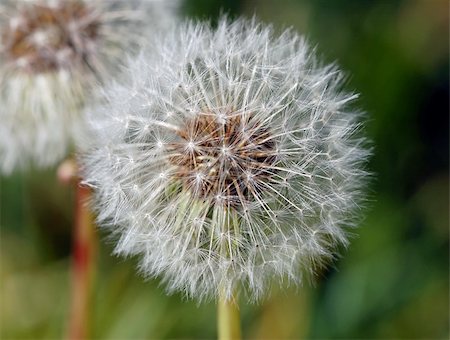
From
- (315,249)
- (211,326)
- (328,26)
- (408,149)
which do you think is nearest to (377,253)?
(408,149)

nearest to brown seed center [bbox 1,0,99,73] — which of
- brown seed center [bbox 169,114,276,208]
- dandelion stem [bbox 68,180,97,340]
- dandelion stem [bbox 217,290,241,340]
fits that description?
dandelion stem [bbox 68,180,97,340]

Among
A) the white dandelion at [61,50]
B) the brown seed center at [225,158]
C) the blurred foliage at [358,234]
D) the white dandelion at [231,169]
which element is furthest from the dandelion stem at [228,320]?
the blurred foliage at [358,234]

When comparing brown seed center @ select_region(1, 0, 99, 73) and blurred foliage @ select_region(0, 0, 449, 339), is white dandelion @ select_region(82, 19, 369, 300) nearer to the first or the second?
brown seed center @ select_region(1, 0, 99, 73)

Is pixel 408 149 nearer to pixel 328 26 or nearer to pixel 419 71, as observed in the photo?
pixel 419 71

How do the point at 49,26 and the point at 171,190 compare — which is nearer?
the point at 171,190

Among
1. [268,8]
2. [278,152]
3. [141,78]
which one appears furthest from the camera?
[268,8]

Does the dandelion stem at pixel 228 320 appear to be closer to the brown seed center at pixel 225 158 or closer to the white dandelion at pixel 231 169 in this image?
the white dandelion at pixel 231 169
